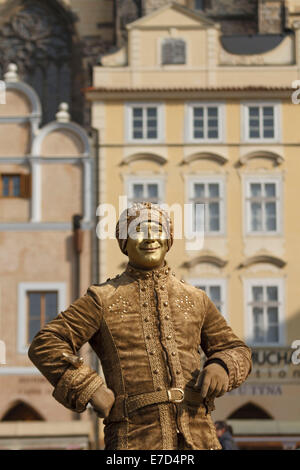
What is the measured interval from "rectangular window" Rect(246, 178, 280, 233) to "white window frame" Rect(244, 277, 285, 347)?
1.14 m

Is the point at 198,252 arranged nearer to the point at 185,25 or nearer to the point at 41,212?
the point at 41,212

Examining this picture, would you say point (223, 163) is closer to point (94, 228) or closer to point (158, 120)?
point (158, 120)

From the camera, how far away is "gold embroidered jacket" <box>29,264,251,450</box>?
17.2 feet

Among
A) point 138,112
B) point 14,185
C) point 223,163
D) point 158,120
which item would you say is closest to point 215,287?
point 223,163

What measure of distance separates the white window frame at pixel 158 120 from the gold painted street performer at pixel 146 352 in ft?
67.3

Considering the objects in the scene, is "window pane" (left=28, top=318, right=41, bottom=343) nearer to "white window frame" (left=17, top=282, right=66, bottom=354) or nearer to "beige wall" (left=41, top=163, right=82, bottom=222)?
"white window frame" (left=17, top=282, right=66, bottom=354)

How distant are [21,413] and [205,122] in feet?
24.9

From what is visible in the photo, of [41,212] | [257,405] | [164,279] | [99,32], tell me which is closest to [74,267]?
[41,212]

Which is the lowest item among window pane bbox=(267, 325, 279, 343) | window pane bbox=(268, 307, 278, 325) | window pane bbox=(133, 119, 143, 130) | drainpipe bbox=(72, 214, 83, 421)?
window pane bbox=(267, 325, 279, 343)

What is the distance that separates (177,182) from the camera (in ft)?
84.4

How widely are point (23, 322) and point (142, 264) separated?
19.4 metres

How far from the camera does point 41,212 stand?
2559 cm

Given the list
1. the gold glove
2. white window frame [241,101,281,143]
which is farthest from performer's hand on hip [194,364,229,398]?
white window frame [241,101,281,143]

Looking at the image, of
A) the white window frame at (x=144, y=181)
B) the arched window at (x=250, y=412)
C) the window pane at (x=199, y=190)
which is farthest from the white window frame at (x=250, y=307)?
the white window frame at (x=144, y=181)
